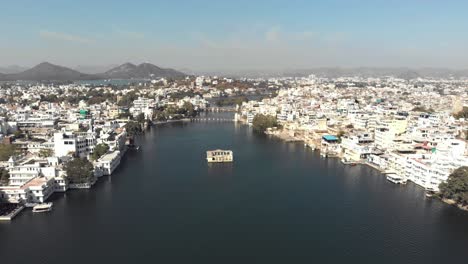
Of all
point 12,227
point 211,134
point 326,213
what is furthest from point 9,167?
point 211,134

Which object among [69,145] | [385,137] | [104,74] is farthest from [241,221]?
[104,74]

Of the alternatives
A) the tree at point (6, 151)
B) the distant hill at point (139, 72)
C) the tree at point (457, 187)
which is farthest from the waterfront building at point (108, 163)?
the distant hill at point (139, 72)

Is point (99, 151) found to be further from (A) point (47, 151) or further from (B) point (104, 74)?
(B) point (104, 74)

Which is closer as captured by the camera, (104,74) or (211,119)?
(211,119)

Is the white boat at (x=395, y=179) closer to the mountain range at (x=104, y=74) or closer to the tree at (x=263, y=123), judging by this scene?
the tree at (x=263, y=123)

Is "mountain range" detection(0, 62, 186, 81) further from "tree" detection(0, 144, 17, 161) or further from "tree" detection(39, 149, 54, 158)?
"tree" detection(39, 149, 54, 158)

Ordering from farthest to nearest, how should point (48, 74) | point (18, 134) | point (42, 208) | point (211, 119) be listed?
1. point (48, 74)
2. point (211, 119)
3. point (18, 134)
4. point (42, 208)
